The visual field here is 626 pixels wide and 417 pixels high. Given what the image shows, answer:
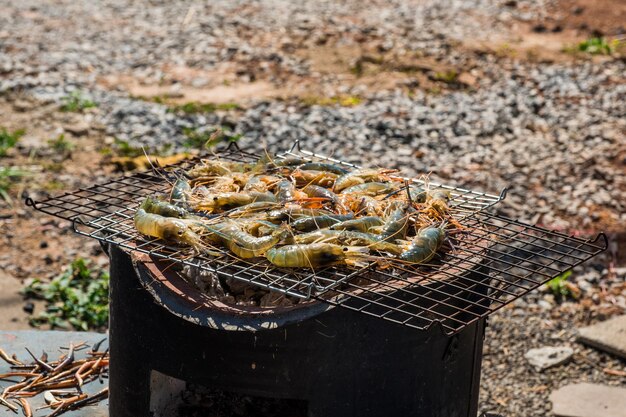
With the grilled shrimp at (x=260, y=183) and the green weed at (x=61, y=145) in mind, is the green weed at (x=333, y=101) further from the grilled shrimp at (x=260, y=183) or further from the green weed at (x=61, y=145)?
the grilled shrimp at (x=260, y=183)

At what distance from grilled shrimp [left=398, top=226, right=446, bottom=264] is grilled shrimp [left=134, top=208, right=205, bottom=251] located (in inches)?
32.3

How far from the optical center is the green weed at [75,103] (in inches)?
418

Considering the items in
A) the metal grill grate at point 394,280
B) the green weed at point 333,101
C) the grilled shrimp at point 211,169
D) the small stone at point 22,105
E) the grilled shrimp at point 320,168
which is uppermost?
the grilled shrimp at point 320,168

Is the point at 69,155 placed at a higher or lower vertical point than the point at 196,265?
lower

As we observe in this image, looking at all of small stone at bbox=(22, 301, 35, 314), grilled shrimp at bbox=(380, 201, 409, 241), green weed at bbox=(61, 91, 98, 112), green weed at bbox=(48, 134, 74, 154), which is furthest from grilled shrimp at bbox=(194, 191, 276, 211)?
green weed at bbox=(61, 91, 98, 112)

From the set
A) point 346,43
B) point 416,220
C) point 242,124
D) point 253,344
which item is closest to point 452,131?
point 242,124

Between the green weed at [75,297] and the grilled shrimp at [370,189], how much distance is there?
3.12 meters

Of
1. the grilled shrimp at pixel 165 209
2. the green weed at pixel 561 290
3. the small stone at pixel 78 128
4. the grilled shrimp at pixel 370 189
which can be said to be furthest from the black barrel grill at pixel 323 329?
the small stone at pixel 78 128

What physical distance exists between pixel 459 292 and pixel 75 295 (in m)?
4.15

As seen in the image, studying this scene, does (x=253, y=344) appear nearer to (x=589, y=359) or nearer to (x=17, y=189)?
(x=589, y=359)

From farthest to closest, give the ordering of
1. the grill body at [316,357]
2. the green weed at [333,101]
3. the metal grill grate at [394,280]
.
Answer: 1. the green weed at [333,101]
2. the grill body at [316,357]
3. the metal grill grate at [394,280]

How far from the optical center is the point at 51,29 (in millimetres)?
13570

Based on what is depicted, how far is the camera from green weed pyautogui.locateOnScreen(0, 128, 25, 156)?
9516mm

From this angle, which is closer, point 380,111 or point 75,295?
point 75,295
